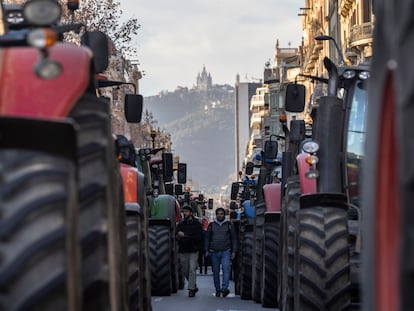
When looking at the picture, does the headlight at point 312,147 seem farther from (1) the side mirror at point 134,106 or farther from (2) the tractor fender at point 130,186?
(2) the tractor fender at point 130,186

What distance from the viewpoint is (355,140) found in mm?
13969

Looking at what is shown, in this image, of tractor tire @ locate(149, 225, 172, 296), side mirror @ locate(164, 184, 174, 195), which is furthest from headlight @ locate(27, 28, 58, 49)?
side mirror @ locate(164, 184, 174, 195)

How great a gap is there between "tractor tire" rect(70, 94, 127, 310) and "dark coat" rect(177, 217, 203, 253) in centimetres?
2314

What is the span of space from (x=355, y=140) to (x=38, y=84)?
802 centimetres

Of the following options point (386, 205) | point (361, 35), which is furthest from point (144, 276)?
point (361, 35)

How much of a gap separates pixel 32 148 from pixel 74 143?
0.20 metres

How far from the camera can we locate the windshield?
13.9m

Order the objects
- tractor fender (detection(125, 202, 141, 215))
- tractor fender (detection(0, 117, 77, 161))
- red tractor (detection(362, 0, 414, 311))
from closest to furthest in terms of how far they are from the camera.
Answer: red tractor (detection(362, 0, 414, 311)) → tractor fender (detection(0, 117, 77, 161)) → tractor fender (detection(125, 202, 141, 215))

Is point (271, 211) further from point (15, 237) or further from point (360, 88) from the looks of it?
point (15, 237)

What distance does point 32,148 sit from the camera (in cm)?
553

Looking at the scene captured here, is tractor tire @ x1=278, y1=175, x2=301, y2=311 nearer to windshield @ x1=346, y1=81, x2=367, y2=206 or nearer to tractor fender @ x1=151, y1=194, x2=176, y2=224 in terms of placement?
windshield @ x1=346, y1=81, x2=367, y2=206

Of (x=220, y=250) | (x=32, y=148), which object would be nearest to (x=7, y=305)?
(x=32, y=148)

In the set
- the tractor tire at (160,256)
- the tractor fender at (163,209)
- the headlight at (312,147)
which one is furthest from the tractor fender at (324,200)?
the tractor fender at (163,209)

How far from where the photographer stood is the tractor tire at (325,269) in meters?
11.5
